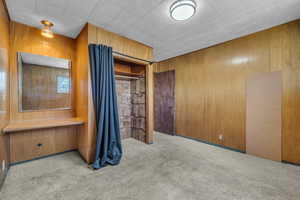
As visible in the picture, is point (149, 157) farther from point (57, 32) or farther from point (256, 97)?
point (57, 32)

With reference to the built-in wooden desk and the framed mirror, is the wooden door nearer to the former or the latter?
the built-in wooden desk

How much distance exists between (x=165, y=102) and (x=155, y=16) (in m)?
2.92

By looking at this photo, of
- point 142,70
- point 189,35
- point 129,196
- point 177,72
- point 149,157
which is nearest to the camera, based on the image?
point 129,196

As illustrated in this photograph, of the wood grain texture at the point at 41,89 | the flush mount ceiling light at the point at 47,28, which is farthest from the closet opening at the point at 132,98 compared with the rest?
the flush mount ceiling light at the point at 47,28

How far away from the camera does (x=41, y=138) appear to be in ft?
8.63

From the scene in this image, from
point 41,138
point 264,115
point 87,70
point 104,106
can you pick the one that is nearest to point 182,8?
point 87,70

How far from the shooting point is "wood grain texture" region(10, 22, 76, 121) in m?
2.38

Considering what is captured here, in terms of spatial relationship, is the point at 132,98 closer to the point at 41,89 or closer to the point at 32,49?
the point at 41,89

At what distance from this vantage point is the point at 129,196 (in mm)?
1622

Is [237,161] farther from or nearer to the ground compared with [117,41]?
nearer to the ground

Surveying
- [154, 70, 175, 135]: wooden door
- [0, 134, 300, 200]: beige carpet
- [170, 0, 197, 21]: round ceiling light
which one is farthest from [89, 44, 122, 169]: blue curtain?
[154, 70, 175, 135]: wooden door

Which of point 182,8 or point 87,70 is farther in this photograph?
point 87,70

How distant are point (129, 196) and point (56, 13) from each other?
3.06 meters

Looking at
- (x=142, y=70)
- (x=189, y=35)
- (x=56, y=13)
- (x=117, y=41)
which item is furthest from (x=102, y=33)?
(x=189, y=35)
